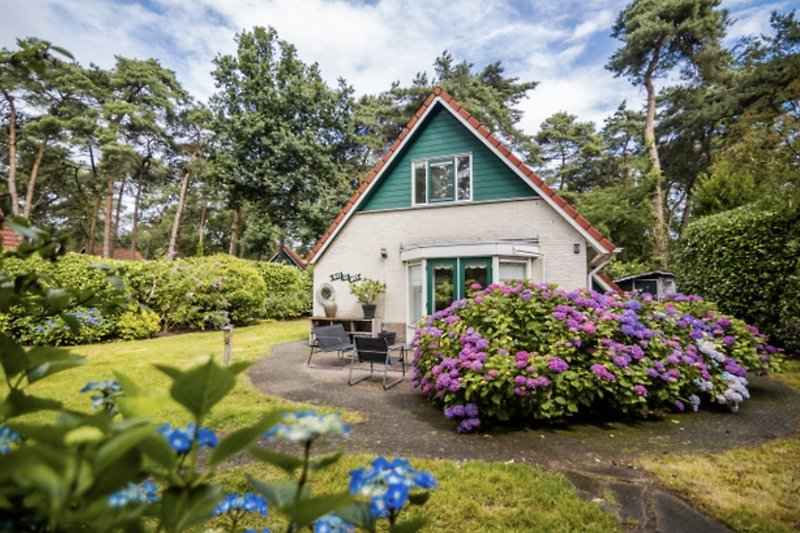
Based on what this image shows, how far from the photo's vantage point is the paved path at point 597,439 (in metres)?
3.20

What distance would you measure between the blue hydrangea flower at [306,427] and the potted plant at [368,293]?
31.9 feet

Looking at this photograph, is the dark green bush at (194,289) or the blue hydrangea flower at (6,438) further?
the dark green bush at (194,289)

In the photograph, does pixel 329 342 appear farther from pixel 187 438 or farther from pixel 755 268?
pixel 755 268

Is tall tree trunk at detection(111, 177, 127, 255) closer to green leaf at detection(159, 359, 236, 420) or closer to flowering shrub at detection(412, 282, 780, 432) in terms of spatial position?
flowering shrub at detection(412, 282, 780, 432)

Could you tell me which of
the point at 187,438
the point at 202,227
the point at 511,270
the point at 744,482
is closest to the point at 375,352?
the point at 511,270

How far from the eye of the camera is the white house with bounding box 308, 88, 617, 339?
9297mm

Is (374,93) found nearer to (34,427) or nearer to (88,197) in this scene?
(88,197)

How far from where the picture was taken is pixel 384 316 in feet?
35.9

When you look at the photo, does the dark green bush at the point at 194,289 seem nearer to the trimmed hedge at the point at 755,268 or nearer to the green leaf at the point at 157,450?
the green leaf at the point at 157,450

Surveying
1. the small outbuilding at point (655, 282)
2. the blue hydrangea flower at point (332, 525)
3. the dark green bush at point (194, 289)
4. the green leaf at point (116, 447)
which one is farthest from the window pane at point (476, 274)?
the green leaf at point (116, 447)

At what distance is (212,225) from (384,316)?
35667mm

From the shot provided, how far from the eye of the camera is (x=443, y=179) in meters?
10.6

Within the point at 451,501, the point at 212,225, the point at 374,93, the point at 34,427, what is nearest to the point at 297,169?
the point at 374,93

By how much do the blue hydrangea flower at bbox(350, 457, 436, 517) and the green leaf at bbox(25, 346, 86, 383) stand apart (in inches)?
29.1
